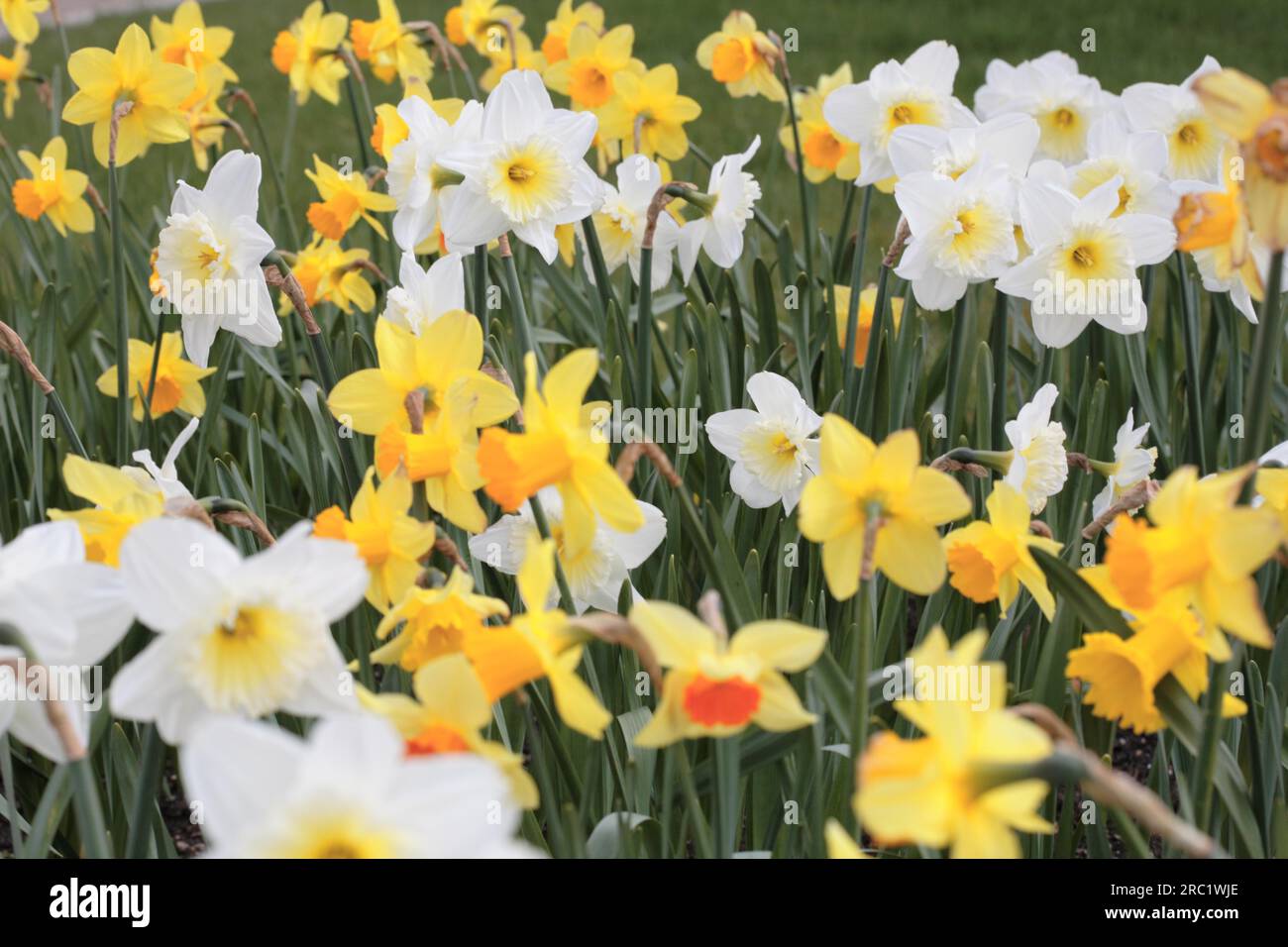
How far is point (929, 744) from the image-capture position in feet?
2.81

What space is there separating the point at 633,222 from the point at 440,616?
1.59m

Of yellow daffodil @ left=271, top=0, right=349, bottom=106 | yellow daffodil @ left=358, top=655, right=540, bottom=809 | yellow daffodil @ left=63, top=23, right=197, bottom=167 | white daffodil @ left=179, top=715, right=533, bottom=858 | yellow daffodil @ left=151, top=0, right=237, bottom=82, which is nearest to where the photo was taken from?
white daffodil @ left=179, top=715, right=533, bottom=858

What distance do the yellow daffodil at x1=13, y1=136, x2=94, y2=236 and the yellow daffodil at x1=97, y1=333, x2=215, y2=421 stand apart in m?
0.57

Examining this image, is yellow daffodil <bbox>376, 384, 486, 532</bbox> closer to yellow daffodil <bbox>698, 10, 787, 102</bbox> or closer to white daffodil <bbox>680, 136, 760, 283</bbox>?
white daffodil <bbox>680, 136, 760, 283</bbox>

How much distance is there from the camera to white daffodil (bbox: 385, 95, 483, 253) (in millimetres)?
1918

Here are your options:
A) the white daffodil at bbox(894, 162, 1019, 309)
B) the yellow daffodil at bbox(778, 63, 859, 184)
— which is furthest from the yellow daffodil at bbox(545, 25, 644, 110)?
the white daffodil at bbox(894, 162, 1019, 309)

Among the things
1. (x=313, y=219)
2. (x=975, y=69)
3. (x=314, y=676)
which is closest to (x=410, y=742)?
(x=314, y=676)

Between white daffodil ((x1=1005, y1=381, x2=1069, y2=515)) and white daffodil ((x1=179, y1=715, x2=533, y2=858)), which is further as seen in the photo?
white daffodil ((x1=1005, y1=381, x2=1069, y2=515))

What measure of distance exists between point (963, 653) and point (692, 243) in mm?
1615

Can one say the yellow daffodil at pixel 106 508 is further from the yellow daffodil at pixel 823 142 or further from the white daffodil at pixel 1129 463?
the yellow daffodil at pixel 823 142

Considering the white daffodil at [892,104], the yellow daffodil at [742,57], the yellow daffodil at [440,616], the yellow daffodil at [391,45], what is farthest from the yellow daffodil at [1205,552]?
the yellow daffodil at [391,45]

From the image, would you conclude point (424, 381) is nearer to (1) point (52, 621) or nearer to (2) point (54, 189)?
(1) point (52, 621)

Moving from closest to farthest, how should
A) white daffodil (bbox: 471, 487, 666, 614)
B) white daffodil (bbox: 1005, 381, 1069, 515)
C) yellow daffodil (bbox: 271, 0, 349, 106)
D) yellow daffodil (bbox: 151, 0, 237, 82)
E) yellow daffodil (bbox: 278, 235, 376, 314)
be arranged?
1. white daffodil (bbox: 471, 487, 666, 614)
2. white daffodil (bbox: 1005, 381, 1069, 515)
3. yellow daffodil (bbox: 278, 235, 376, 314)
4. yellow daffodil (bbox: 151, 0, 237, 82)
5. yellow daffodil (bbox: 271, 0, 349, 106)
